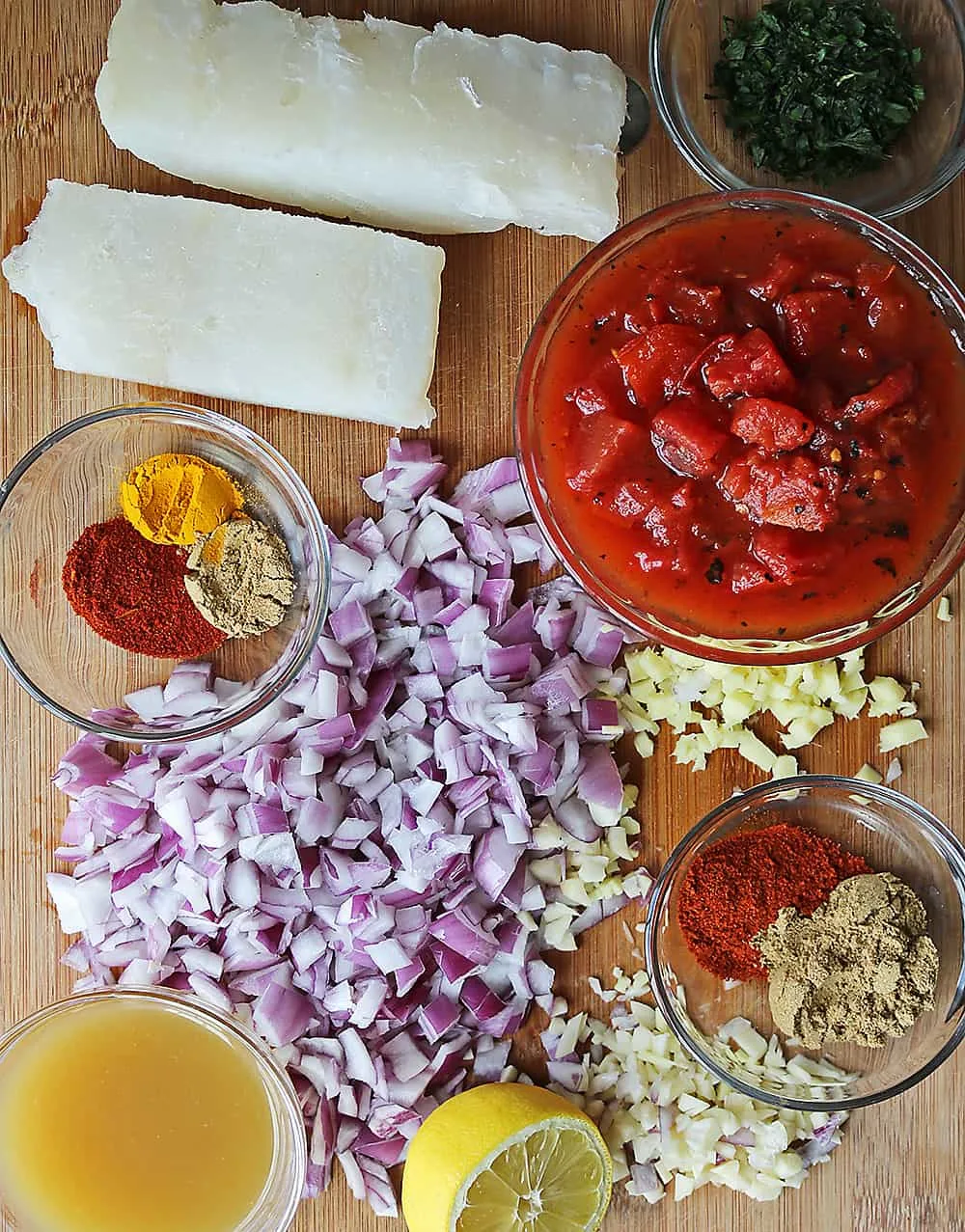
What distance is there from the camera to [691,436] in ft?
5.76

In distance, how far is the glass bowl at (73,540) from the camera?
2188mm

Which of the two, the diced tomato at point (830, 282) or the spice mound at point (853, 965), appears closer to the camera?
the diced tomato at point (830, 282)

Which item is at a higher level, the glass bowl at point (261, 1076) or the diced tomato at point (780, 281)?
the diced tomato at point (780, 281)

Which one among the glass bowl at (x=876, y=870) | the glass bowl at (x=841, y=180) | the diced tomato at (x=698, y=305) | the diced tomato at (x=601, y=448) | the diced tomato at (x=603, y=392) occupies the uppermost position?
the glass bowl at (x=841, y=180)

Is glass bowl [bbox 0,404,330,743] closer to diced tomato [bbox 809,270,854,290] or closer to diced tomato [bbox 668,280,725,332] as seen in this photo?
diced tomato [bbox 668,280,725,332]

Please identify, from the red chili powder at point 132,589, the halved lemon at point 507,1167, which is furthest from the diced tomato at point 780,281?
the halved lemon at point 507,1167

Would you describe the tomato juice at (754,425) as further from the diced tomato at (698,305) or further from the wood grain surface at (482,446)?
the wood grain surface at (482,446)

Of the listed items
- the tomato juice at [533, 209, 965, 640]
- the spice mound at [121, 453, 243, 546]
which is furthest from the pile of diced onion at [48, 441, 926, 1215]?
the tomato juice at [533, 209, 965, 640]

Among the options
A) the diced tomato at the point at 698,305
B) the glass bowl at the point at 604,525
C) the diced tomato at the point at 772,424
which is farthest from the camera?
the glass bowl at the point at 604,525

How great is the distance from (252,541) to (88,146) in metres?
0.83

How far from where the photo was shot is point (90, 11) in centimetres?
223

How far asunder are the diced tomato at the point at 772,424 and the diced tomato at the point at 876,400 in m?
0.09

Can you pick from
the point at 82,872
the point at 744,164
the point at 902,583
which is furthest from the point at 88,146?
the point at 902,583

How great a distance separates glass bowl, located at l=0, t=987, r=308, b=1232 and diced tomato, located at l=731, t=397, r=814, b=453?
1.35 meters
